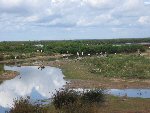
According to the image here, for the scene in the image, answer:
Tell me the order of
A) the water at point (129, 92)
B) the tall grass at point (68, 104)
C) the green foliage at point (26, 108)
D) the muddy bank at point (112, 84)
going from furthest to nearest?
the muddy bank at point (112, 84) → the water at point (129, 92) → the tall grass at point (68, 104) → the green foliage at point (26, 108)

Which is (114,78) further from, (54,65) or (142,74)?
(54,65)

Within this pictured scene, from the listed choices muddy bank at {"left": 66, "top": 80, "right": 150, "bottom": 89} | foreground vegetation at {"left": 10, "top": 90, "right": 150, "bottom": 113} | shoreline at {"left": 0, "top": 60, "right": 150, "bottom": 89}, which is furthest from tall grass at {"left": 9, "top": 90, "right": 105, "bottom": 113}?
shoreline at {"left": 0, "top": 60, "right": 150, "bottom": 89}

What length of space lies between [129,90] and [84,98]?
576 inches

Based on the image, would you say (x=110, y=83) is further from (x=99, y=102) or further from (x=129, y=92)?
(x=99, y=102)

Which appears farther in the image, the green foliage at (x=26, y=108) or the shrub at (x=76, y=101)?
the shrub at (x=76, y=101)

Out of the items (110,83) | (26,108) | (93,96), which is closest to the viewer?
(26,108)

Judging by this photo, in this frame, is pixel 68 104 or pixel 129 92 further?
pixel 129 92

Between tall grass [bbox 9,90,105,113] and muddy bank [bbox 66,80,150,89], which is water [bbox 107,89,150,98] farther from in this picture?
tall grass [bbox 9,90,105,113]

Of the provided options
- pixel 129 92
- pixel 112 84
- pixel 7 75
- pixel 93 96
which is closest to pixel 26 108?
pixel 93 96

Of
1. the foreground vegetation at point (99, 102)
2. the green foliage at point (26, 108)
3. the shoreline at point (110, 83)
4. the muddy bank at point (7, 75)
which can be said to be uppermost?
the green foliage at point (26, 108)

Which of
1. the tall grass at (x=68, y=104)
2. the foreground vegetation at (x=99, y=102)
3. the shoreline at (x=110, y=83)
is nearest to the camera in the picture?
the tall grass at (x=68, y=104)

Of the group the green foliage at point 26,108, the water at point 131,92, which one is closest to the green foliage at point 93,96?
the water at point 131,92

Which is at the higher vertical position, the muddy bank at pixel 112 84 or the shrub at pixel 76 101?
the shrub at pixel 76 101

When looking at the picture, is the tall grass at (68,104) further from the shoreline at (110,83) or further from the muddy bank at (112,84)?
the shoreline at (110,83)
